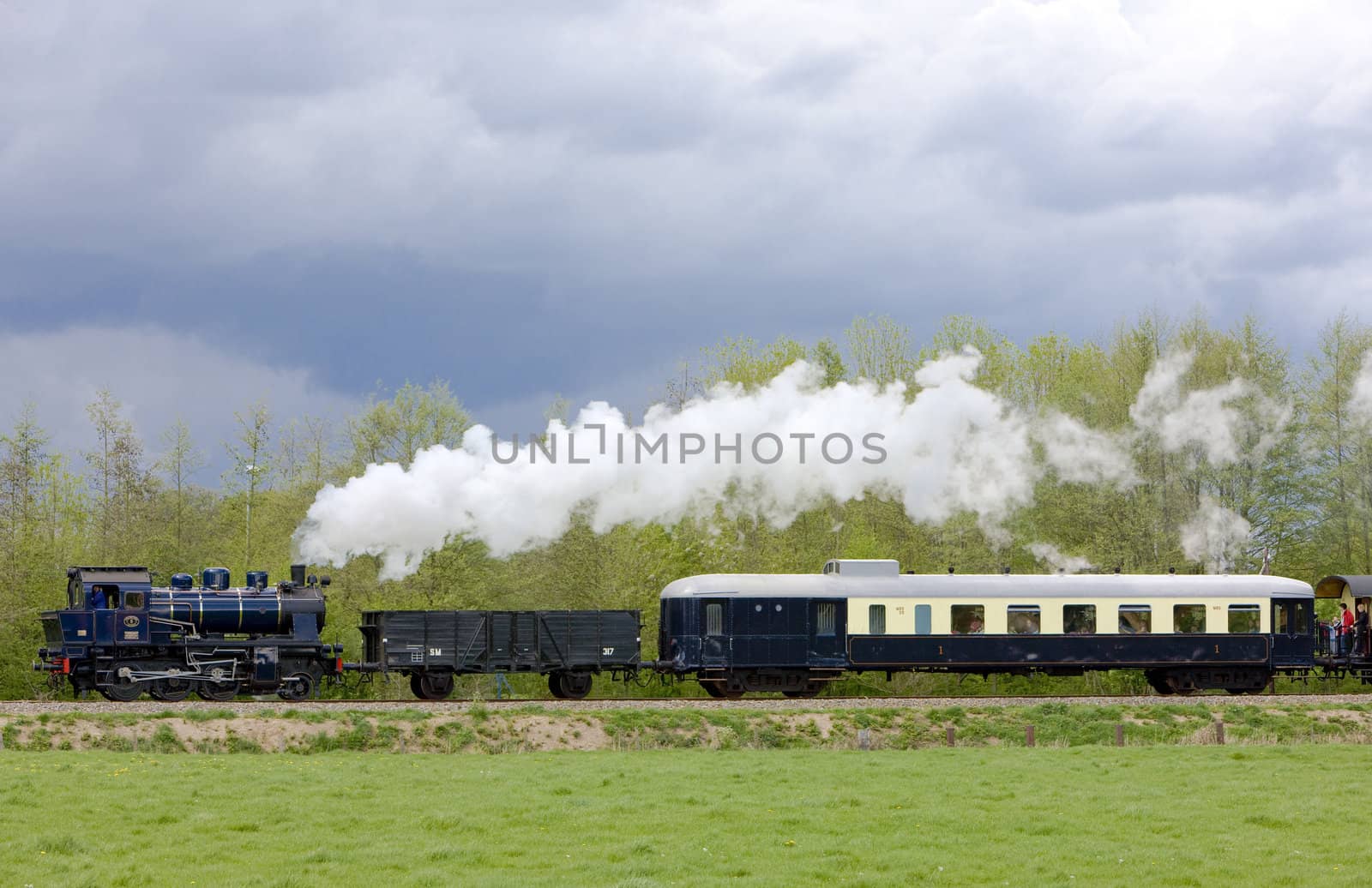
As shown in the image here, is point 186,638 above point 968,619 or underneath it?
underneath

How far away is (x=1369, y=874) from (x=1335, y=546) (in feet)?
115

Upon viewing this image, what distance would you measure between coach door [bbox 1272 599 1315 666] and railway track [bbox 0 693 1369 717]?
1191 mm

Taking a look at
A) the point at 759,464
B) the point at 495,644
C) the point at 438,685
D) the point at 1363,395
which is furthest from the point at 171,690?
the point at 1363,395

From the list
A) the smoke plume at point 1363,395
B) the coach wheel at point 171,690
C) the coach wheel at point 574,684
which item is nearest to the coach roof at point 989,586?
the coach wheel at point 574,684

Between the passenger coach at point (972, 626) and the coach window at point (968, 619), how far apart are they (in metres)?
0.03

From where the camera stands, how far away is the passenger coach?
32.0 metres

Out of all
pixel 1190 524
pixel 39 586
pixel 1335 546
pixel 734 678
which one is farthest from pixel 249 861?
pixel 1335 546

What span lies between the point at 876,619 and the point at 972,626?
231cm

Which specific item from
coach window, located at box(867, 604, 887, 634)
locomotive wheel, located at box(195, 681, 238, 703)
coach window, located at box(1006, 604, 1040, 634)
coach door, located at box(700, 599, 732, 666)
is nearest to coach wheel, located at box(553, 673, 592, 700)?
coach door, located at box(700, 599, 732, 666)

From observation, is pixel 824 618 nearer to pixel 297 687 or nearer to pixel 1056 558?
pixel 297 687

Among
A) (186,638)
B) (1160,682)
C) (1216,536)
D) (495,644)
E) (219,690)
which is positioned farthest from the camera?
(1216,536)

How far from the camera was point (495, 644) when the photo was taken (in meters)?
32.2

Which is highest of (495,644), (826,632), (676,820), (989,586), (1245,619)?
(989,586)

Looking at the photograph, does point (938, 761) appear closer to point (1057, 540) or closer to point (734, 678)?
point (734, 678)
